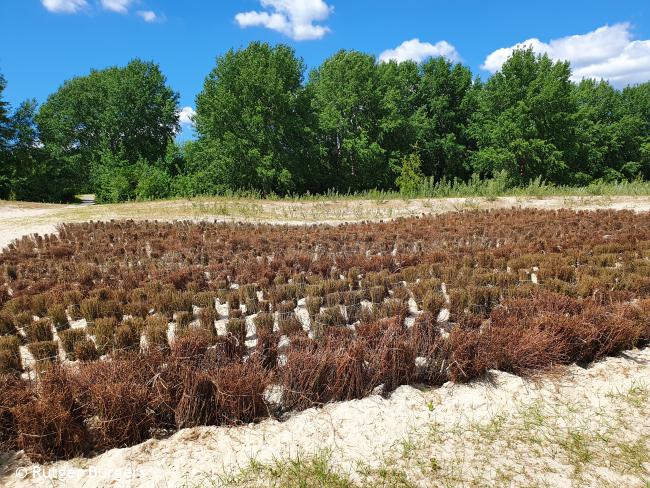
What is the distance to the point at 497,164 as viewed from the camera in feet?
120

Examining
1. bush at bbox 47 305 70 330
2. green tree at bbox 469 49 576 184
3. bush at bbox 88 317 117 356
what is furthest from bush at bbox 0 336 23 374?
green tree at bbox 469 49 576 184

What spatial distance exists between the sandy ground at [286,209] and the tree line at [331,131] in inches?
246

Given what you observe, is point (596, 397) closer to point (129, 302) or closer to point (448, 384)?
point (448, 384)

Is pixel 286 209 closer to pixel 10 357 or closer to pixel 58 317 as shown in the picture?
pixel 58 317

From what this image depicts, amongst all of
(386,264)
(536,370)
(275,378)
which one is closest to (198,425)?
(275,378)

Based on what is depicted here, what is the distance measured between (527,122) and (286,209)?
2659 centimetres

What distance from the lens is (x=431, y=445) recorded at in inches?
134

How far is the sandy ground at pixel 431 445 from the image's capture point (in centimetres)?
309

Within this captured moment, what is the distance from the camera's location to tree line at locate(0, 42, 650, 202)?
108 feet

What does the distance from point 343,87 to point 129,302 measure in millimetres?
34853

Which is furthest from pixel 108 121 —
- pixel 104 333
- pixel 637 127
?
pixel 637 127

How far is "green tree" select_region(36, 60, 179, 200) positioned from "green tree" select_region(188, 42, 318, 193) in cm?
1560

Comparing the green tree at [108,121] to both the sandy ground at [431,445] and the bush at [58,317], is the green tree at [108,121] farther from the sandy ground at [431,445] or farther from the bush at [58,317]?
the sandy ground at [431,445]

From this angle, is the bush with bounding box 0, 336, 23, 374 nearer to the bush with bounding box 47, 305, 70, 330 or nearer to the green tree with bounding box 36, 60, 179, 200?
the bush with bounding box 47, 305, 70, 330
